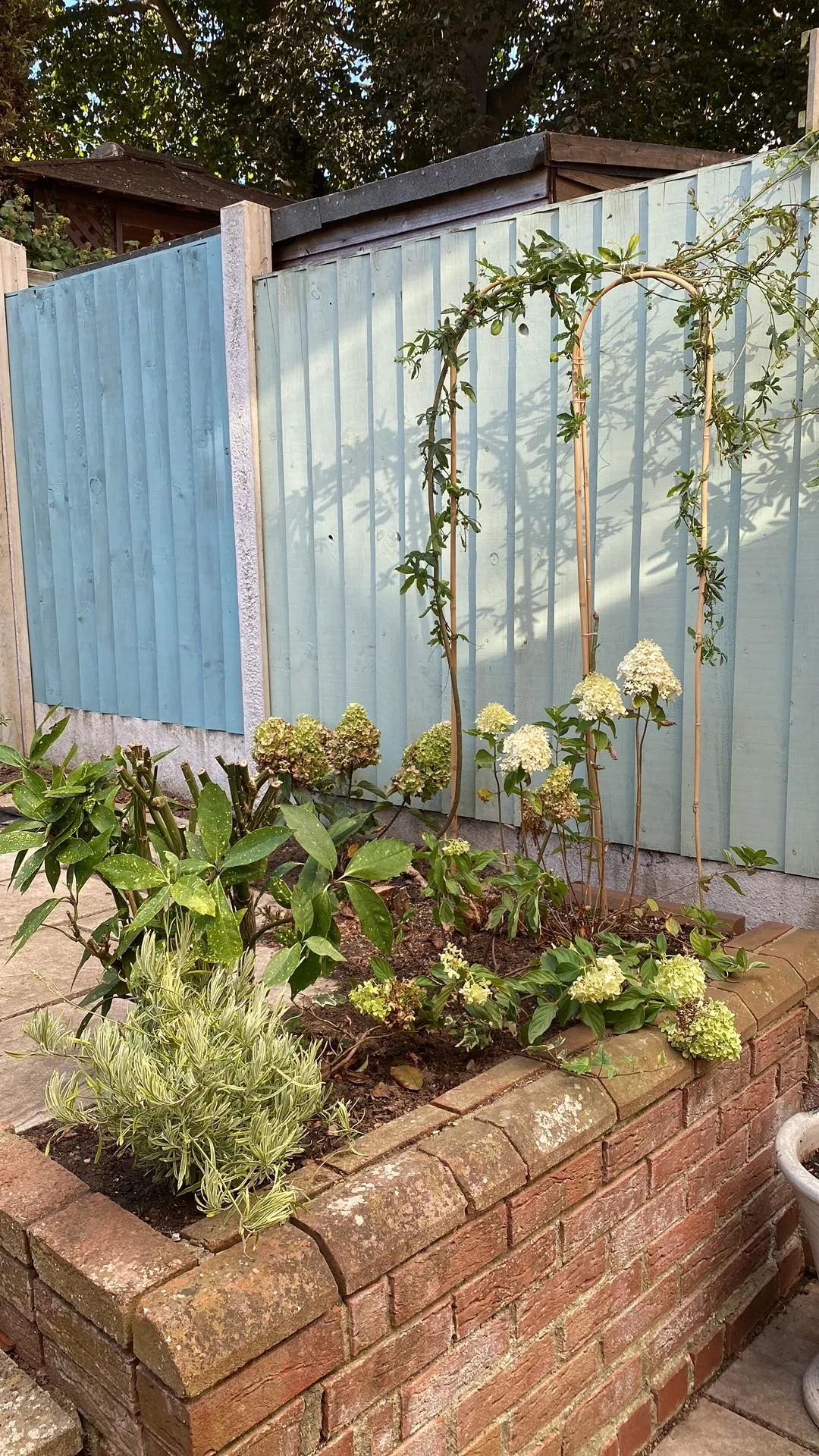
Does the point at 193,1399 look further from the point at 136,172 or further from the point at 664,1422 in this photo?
the point at 136,172

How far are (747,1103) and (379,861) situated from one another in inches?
43.8

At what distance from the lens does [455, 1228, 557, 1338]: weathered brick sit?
1.75 m

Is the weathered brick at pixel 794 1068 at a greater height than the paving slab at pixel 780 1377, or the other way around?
the weathered brick at pixel 794 1068

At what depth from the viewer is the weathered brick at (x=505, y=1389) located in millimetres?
1772

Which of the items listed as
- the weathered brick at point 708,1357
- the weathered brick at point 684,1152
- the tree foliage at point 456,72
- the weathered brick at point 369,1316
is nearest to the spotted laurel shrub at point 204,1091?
the weathered brick at point 369,1316

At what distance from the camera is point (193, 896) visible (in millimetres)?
1846

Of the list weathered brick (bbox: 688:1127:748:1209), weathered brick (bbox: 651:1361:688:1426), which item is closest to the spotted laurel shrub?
weathered brick (bbox: 688:1127:748:1209)

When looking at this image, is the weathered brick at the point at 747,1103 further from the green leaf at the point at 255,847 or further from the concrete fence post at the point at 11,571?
the concrete fence post at the point at 11,571

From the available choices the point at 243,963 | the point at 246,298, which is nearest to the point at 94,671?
the point at 246,298

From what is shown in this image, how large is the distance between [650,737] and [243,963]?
4.89 ft

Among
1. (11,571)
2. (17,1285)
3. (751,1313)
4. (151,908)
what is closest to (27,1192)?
(17,1285)

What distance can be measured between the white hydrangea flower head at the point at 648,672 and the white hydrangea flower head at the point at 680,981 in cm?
62

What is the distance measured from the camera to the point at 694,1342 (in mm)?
2348

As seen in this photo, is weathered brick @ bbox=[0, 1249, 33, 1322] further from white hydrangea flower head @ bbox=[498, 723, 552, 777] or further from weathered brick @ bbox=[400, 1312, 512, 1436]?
white hydrangea flower head @ bbox=[498, 723, 552, 777]
